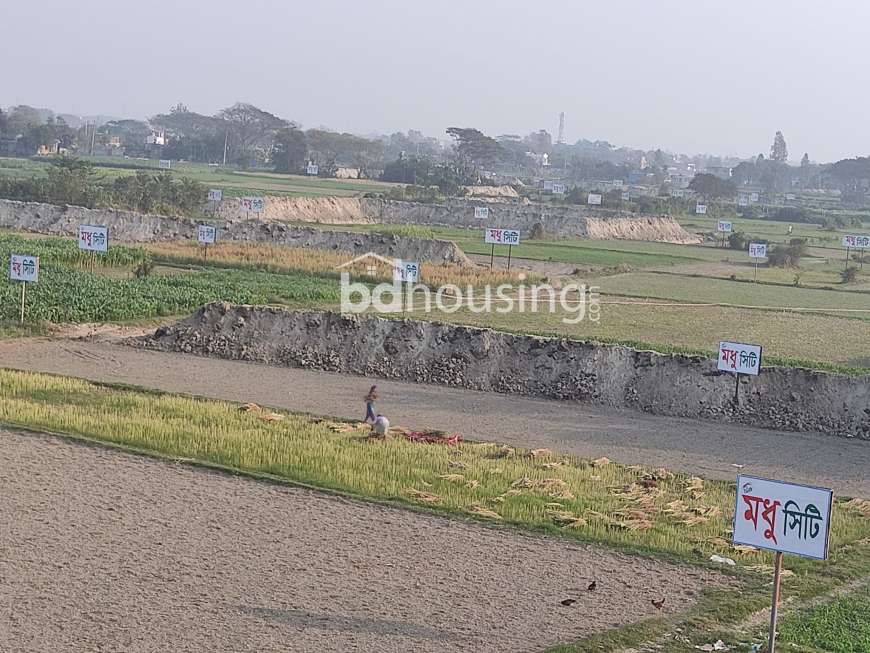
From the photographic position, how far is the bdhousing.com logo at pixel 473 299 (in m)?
38.8

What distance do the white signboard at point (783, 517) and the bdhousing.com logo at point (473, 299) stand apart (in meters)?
25.3

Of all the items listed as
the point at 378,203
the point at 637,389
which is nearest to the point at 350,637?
the point at 637,389

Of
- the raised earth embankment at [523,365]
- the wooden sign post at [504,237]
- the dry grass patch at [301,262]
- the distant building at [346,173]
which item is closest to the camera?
the raised earth embankment at [523,365]

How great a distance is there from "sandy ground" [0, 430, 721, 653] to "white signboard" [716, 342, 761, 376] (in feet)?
32.6

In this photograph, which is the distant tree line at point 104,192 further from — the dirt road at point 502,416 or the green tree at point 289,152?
the green tree at point 289,152

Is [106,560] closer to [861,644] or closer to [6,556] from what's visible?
[6,556]

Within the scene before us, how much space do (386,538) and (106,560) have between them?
3.35m

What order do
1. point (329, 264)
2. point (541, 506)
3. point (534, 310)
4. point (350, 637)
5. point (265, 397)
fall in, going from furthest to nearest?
point (329, 264), point (534, 310), point (265, 397), point (541, 506), point (350, 637)

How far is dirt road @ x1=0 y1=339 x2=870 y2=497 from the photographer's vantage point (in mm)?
21641

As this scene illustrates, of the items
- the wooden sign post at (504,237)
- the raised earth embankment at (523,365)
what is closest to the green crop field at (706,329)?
the raised earth embankment at (523,365)

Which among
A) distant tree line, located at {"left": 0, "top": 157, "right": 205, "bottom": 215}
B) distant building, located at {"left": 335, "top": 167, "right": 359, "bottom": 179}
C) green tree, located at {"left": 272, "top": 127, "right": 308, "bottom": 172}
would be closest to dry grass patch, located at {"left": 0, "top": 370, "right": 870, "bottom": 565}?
distant tree line, located at {"left": 0, "top": 157, "right": 205, "bottom": 215}

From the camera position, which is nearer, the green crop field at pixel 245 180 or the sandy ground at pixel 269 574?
the sandy ground at pixel 269 574

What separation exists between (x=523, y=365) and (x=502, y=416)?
324cm

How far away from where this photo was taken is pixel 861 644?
482 inches
